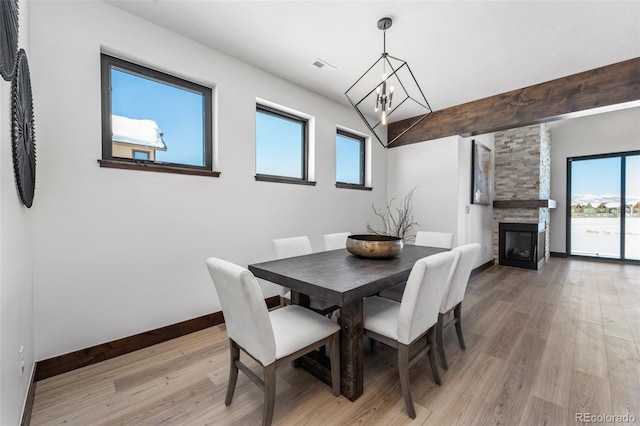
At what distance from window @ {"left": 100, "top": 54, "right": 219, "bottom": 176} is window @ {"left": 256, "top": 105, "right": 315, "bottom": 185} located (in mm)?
608

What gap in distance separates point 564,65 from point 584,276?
3632 mm

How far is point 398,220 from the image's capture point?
4641 millimetres

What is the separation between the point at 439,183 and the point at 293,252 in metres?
2.84

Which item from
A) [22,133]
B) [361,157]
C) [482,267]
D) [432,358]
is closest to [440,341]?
[432,358]

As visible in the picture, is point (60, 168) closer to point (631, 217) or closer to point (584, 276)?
point (584, 276)

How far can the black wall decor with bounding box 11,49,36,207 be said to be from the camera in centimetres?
122

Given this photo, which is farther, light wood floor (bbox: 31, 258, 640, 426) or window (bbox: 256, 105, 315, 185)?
window (bbox: 256, 105, 315, 185)

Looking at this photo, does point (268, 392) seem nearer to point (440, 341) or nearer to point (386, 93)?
point (440, 341)

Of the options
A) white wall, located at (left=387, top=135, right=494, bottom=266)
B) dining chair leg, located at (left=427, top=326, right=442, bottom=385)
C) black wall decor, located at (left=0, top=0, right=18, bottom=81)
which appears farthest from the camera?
white wall, located at (left=387, top=135, right=494, bottom=266)

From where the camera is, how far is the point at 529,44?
97.2 inches

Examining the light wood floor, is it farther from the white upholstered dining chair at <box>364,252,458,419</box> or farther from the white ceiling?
the white ceiling

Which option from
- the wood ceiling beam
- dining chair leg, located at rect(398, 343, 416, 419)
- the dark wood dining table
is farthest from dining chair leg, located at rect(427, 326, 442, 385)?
the wood ceiling beam

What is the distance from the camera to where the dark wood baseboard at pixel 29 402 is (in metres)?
1.40

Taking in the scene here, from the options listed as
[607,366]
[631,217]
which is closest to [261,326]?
[607,366]
